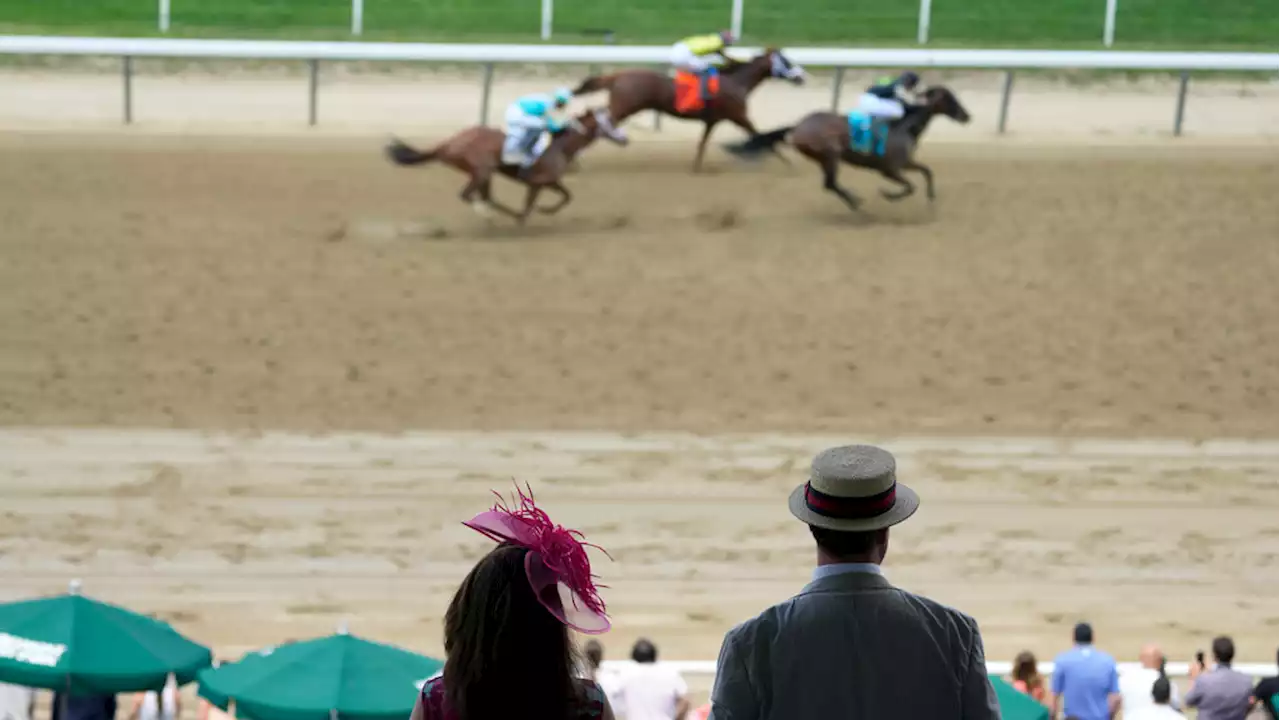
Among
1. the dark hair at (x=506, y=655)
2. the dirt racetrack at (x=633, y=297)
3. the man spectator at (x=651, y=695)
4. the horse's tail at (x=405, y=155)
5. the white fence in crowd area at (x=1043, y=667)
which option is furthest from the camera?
the horse's tail at (x=405, y=155)

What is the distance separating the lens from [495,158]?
12.0 meters

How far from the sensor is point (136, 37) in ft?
57.7

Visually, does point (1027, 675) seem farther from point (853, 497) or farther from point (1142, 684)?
point (853, 497)

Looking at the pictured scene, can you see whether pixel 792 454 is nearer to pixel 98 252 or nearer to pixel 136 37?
pixel 98 252

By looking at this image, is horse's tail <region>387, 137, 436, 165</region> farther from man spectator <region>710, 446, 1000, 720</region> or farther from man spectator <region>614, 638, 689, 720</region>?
man spectator <region>710, 446, 1000, 720</region>

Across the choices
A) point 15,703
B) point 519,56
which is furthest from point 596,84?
point 15,703

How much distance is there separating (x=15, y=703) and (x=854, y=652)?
323 centimetres

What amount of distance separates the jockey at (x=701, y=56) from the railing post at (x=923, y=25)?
17.3ft

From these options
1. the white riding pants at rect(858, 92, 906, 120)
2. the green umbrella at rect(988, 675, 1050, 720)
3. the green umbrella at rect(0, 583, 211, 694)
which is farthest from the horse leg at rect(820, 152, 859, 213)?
the green umbrella at rect(0, 583, 211, 694)

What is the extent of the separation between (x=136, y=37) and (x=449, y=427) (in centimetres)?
1067

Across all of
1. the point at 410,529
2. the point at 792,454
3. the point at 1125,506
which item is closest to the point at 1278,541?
the point at 1125,506

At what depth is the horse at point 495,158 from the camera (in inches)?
471

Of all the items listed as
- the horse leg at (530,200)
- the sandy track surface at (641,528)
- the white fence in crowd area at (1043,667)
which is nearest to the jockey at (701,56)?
the horse leg at (530,200)

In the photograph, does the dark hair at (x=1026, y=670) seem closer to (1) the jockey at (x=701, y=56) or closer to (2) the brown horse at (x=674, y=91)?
(2) the brown horse at (x=674, y=91)
